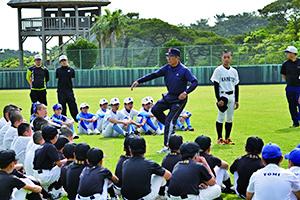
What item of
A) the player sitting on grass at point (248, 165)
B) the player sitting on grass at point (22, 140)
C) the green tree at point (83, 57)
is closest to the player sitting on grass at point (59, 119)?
the player sitting on grass at point (22, 140)

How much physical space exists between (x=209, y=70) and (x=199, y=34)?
33825mm

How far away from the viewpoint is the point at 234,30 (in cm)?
8925

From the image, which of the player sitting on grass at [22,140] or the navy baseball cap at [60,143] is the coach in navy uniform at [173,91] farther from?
the player sitting on grass at [22,140]

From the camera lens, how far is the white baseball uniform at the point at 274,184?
14.6 ft

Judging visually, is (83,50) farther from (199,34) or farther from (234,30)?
(234,30)

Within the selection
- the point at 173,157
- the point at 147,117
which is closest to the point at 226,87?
the point at 147,117

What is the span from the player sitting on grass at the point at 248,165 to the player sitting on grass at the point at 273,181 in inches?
23.6

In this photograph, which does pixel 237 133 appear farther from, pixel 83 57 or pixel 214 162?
pixel 83 57

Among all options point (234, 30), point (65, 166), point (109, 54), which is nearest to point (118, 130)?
point (65, 166)

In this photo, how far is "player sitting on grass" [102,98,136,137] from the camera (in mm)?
10344

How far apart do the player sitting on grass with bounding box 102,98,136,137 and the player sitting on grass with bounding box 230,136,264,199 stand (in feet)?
17.2

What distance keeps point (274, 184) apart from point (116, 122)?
6243 millimetres

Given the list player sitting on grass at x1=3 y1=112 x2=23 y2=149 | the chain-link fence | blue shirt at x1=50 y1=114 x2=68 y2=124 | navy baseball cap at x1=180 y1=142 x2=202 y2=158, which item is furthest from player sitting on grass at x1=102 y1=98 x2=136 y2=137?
the chain-link fence

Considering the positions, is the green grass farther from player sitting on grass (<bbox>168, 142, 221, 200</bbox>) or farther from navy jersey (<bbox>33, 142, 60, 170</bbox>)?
navy jersey (<bbox>33, 142, 60, 170</bbox>)
